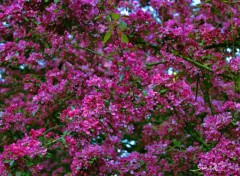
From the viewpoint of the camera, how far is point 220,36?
377cm

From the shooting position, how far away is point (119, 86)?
3133 millimetres

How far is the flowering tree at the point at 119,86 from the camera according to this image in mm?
2834

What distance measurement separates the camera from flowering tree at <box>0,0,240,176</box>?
2834 mm

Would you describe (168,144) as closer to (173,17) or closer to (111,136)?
(111,136)

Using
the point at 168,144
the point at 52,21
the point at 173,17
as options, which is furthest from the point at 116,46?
the point at 173,17

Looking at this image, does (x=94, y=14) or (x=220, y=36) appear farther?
(x=220, y=36)

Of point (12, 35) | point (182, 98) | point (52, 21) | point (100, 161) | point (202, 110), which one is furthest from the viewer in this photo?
point (12, 35)

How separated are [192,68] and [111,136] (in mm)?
819

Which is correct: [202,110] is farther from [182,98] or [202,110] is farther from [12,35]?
[12,35]

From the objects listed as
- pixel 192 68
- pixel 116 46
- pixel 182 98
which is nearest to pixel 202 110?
pixel 192 68

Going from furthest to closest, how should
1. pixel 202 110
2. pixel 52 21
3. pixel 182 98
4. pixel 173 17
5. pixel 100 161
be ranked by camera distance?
pixel 173 17 < pixel 202 110 < pixel 52 21 < pixel 182 98 < pixel 100 161

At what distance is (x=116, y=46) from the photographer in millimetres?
3273

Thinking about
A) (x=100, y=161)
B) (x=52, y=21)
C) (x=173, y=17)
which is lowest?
(x=100, y=161)

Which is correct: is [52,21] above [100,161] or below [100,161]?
above
